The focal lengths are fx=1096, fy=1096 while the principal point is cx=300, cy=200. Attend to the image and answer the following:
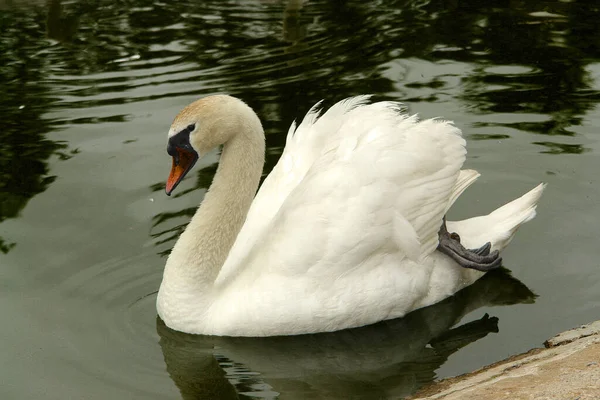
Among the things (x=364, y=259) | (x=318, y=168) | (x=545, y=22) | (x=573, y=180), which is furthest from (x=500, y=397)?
(x=545, y=22)

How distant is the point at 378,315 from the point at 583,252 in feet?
5.25

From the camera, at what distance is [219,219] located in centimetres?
638

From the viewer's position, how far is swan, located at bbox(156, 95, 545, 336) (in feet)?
19.9

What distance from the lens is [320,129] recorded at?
269 inches

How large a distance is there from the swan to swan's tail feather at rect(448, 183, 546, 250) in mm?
189

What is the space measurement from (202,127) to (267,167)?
2.38 metres

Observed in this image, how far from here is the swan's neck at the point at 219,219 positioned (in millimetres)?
6285

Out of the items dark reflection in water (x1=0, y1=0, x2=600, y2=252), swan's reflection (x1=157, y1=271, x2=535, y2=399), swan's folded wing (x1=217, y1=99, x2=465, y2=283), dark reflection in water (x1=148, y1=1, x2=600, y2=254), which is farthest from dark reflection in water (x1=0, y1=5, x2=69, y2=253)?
swan's folded wing (x1=217, y1=99, x2=465, y2=283)

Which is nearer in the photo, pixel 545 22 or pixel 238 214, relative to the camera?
pixel 238 214

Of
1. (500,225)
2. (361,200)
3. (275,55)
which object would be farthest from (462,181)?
(275,55)

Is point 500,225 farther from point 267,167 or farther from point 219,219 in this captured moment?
point 267,167

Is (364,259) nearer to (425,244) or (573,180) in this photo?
(425,244)

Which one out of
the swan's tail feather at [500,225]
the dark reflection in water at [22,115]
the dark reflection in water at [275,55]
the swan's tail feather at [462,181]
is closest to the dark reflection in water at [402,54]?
the dark reflection in water at [275,55]

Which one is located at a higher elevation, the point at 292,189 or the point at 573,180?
the point at 292,189
